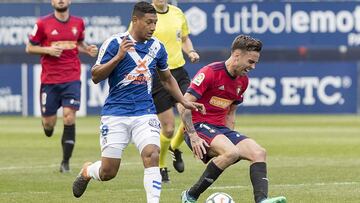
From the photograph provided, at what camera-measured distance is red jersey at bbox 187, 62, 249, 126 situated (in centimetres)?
1108

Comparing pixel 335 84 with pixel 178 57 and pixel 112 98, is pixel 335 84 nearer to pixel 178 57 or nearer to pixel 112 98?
pixel 178 57

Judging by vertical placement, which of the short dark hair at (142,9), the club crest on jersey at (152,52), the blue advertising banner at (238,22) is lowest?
the blue advertising banner at (238,22)

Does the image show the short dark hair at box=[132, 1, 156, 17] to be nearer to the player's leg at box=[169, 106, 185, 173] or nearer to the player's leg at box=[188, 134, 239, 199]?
the player's leg at box=[188, 134, 239, 199]

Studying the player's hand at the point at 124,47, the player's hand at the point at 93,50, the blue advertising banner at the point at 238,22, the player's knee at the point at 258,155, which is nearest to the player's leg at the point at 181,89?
the player's hand at the point at 93,50

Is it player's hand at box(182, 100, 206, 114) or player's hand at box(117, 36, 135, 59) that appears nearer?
player's hand at box(117, 36, 135, 59)

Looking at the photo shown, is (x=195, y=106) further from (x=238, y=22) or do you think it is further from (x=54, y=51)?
(x=238, y=22)

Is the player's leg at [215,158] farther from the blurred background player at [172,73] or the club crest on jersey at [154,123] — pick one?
the blurred background player at [172,73]

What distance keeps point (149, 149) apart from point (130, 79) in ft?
2.36

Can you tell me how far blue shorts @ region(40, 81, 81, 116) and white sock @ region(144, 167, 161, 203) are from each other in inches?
222

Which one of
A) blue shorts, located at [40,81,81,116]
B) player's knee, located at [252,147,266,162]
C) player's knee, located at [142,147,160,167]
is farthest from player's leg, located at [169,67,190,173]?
player's knee, located at [142,147,160,167]

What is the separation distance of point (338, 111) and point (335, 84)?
908 mm

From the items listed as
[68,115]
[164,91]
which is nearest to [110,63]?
[164,91]

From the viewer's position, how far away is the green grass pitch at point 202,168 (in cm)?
1219

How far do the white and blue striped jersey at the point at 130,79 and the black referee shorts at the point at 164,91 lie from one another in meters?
3.78
